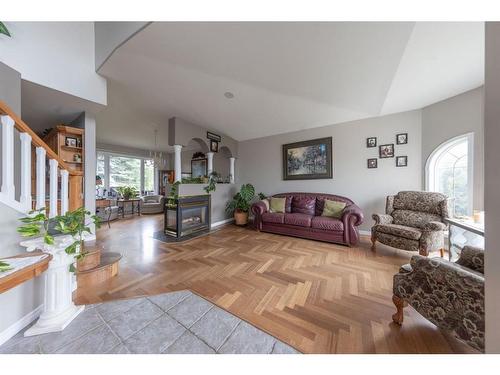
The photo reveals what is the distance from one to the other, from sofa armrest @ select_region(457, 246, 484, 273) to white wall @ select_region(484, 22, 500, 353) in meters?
0.67

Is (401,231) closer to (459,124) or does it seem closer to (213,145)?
(459,124)

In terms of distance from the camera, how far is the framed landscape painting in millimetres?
4180

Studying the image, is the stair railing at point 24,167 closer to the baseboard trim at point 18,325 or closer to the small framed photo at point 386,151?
the baseboard trim at point 18,325

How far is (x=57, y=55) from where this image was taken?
2.60m

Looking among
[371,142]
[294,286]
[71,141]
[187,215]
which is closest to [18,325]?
[294,286]

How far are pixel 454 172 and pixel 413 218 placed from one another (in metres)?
1.03

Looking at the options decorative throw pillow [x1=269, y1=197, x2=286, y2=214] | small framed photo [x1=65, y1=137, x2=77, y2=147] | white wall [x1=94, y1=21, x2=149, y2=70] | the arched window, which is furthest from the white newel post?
the arched window

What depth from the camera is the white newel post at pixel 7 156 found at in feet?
4.32

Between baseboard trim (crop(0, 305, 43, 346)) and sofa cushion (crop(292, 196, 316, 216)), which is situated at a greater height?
sofa cushion (crop(292, 196, 316, 216))

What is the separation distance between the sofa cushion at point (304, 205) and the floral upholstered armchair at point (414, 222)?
4.15ft

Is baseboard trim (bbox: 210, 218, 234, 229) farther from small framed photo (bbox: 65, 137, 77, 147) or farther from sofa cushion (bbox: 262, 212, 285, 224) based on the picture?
small framed photo (bbox: 65, 137, 77, 147)

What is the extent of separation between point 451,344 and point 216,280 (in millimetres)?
1941
